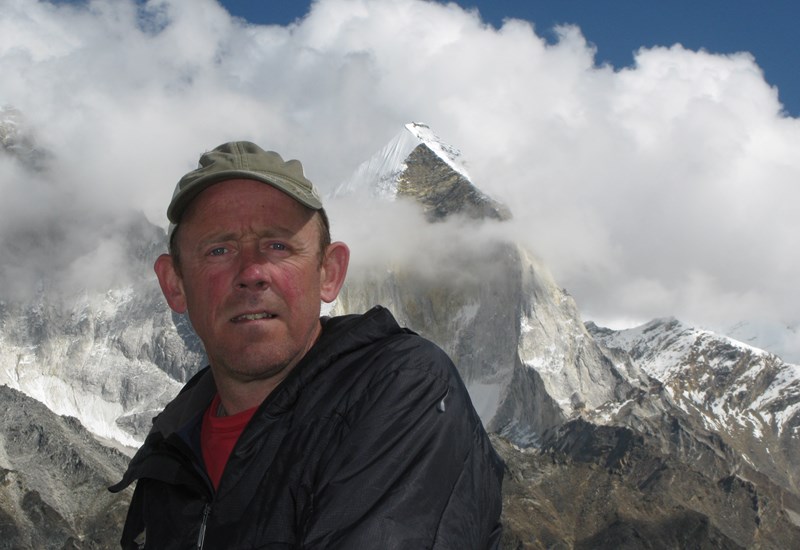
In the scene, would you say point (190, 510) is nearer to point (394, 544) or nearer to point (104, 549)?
point (394, 544)

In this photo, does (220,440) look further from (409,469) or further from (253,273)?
(409,469)

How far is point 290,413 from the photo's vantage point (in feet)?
14.4

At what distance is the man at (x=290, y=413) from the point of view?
387 centimetres

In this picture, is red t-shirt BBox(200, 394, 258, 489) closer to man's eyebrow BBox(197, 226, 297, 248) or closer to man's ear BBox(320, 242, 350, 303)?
man's ear BBox(320, 242, 350, 303)

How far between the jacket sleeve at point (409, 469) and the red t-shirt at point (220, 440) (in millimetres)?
921

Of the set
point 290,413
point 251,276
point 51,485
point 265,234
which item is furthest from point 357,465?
point 51,485

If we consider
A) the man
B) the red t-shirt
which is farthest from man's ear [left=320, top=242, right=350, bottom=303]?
the red t-shirt

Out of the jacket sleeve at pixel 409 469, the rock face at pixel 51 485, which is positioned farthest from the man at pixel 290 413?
the rock face at pixel 51 485

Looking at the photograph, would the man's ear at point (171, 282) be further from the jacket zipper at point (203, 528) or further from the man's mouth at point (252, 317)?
the jacket zipper at point (203, 528)

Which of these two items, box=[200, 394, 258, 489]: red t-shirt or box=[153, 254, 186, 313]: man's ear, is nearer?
box=[200, 394, 258, 489]: red t-shirt

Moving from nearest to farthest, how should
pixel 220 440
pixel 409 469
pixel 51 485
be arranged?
pixel 409 469
pixel 220 440
pixel 51 485

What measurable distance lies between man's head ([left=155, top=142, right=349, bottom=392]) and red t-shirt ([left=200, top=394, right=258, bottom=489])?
0.21 metres

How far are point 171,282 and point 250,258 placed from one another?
0.90 m

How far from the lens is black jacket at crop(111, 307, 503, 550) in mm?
3785
